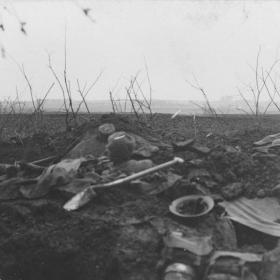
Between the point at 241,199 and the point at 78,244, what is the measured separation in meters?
1.99

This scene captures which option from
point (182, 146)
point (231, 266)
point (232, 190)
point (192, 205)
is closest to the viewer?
point (231, 266)

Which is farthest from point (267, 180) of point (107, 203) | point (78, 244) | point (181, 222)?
point (78, 244)

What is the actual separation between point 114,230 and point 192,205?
3.06 feet

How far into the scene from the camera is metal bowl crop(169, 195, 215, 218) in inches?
189

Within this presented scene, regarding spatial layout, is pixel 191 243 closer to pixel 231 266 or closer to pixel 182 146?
pixel 231 266

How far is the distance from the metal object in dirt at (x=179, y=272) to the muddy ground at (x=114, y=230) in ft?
0.41

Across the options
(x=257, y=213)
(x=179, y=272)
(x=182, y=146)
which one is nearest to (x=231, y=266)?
(x=179, y=272)

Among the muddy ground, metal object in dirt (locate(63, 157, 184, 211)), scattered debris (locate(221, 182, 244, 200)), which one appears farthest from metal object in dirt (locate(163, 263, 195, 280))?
scattered debris (locate(221, 182, 244, 200))

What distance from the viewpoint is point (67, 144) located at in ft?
25.1

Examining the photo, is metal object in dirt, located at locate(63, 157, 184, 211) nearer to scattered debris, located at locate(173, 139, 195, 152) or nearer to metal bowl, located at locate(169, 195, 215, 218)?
metal bowl, located at locate(169, 195, 215, 218)

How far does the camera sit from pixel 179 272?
12.2 ft

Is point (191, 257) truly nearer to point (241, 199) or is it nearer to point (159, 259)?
point (159, 259)

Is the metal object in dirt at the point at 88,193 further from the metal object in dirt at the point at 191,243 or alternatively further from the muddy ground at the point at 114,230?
the metal object in dirt at the point at 191,243

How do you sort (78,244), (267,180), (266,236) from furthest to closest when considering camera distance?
(267,180), (266,236), (78,244)
